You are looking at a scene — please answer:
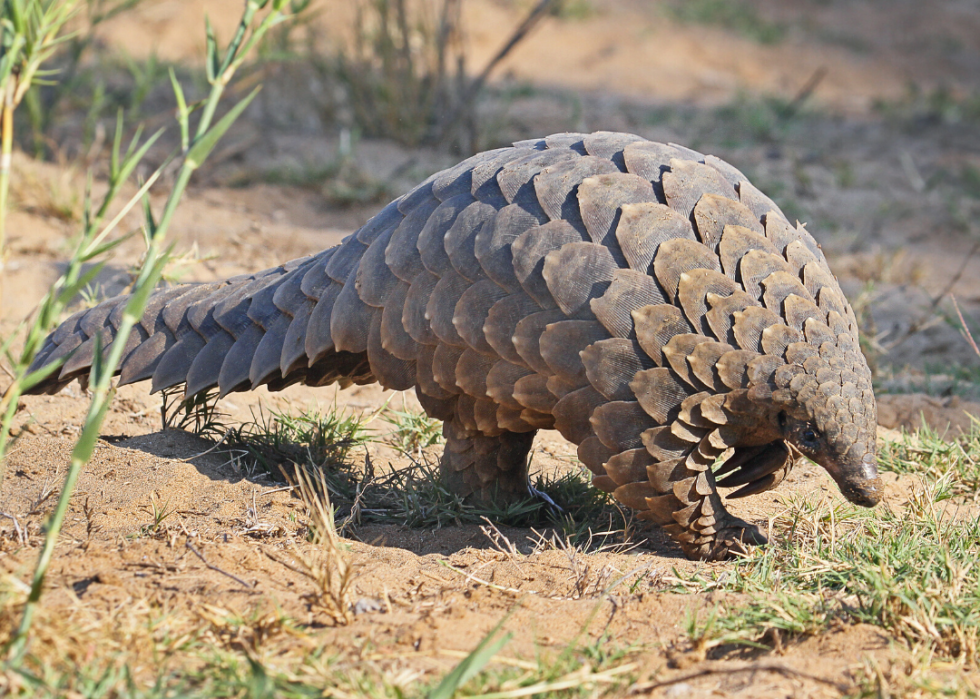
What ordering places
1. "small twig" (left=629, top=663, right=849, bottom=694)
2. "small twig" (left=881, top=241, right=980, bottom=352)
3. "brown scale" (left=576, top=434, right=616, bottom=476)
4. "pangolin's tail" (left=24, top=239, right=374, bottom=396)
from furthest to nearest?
"small twig" (left=881, top=241, right=980, bottom=352)
"pangolin's tail" (left=24, top=239, right=374, bottom=396)
"brown scale" (left=576, top=434, right=616, bottom=476)
"small twig" (left=629, top=663, right=849, bottom=694)

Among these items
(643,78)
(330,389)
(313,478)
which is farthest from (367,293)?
(643,78)

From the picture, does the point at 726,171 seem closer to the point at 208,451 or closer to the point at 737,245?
the point at 737,245

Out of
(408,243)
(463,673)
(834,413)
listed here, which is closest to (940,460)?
(834,413)

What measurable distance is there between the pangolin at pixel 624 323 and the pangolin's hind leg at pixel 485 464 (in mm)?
92

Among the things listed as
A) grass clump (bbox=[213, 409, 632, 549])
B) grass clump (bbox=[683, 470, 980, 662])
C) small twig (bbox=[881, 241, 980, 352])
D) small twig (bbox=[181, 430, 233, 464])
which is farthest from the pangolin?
small twig (bbox=[881, 241, 980, 352])

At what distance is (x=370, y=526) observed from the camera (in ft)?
9.34

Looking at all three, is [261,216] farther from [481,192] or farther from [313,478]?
[481,192]

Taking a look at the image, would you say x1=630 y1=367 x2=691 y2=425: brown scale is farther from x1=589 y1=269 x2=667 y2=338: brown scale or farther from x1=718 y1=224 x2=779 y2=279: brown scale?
x1=718 y1=224 x2=779 y2=279: brown scale

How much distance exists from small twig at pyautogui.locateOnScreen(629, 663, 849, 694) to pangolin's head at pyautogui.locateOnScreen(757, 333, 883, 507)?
26.4 inches

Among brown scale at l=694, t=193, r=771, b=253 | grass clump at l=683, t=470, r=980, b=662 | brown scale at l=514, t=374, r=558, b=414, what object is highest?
brown scale at l=694, t=193, r=771, b=253

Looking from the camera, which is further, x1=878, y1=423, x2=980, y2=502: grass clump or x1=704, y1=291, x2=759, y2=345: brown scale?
x1=878, y1=423, x2=980, y2=502: grass clump

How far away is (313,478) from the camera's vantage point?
3002mm

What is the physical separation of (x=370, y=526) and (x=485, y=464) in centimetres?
39

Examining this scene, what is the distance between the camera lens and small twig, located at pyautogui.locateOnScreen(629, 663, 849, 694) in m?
1.85
